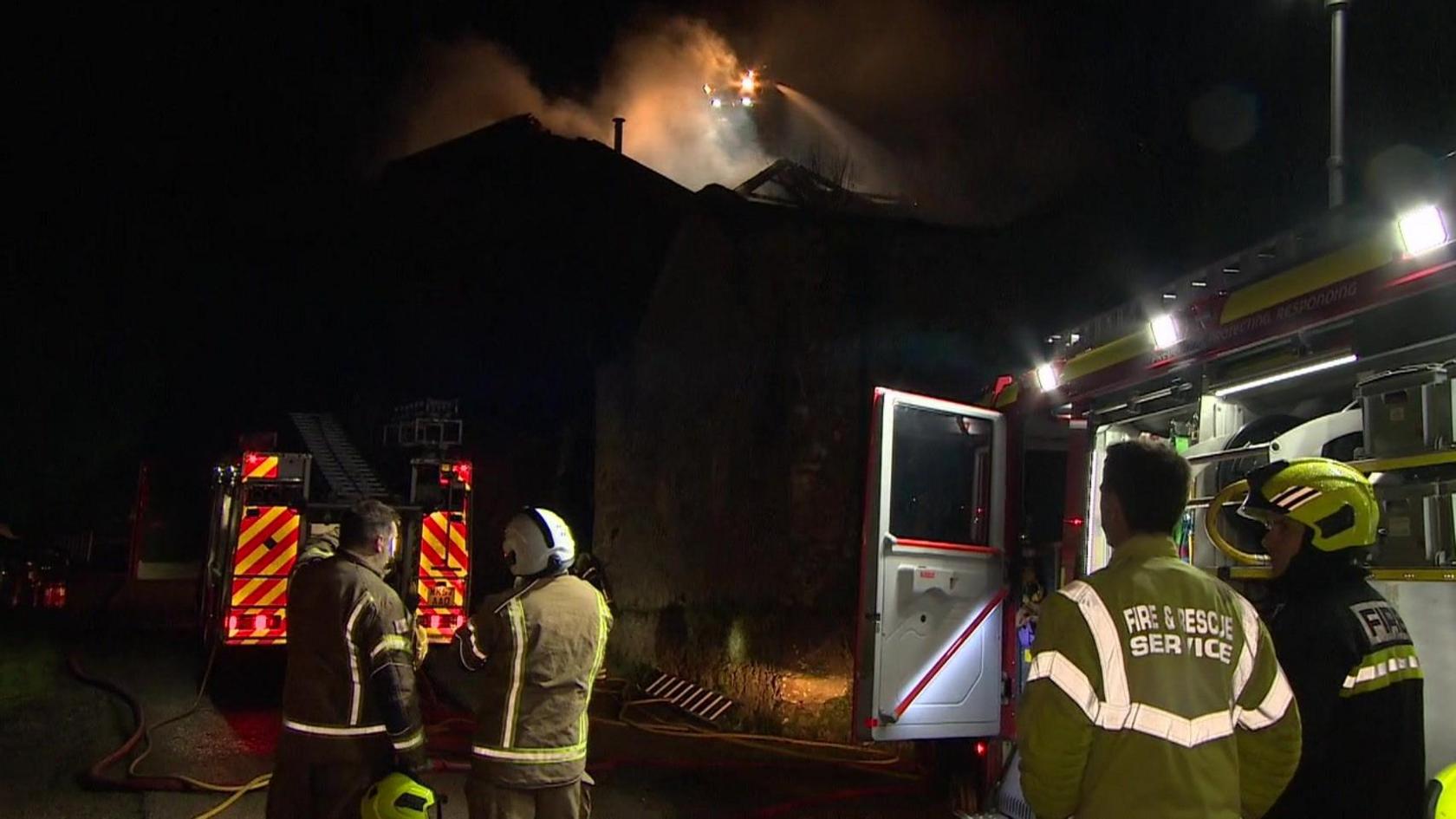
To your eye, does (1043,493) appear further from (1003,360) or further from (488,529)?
(488,529)

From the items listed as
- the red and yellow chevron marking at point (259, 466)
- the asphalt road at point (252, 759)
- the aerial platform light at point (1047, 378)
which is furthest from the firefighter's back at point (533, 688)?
the red and yellow chevron marking at point (259, 466)

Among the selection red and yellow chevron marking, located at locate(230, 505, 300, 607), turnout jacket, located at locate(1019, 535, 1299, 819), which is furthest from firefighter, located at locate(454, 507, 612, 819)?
red and yellow chevron marking, located at locate(230, 505, 300, 607)

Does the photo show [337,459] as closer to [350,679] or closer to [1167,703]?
[350,679]

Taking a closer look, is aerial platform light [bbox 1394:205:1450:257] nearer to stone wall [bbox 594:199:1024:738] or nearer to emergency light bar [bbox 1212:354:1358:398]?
emergency light bar [bbox 1212:354:1358:398]

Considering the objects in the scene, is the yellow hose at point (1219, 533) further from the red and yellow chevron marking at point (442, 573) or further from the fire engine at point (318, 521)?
the red and yellow chevron marking at point (442, 573)

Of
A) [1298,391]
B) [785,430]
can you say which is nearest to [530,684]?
[1298,391]

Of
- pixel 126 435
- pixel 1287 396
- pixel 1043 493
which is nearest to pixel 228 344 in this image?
pixel 126 435

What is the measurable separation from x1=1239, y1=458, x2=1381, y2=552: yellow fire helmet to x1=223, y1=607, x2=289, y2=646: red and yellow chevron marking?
24.8 feet

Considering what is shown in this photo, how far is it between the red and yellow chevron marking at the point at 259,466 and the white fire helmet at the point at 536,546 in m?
5.84

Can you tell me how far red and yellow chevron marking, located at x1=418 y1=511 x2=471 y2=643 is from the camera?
909cm

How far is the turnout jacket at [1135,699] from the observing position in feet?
6.98

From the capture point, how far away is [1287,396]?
4559 millimetres

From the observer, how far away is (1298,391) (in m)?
4.45

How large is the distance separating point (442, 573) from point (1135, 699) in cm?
781
